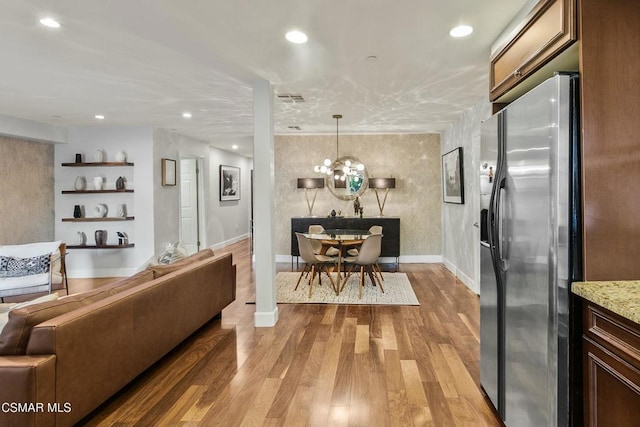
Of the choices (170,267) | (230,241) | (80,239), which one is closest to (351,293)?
(170,267)

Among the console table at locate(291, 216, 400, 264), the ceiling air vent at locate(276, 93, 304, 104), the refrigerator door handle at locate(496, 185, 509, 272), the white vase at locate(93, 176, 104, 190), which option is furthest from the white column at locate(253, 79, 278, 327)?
the white vase at locate(93, 176, 104, 190)

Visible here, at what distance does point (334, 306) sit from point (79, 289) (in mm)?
3772

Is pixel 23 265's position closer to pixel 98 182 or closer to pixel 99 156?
A: pixel 98 182

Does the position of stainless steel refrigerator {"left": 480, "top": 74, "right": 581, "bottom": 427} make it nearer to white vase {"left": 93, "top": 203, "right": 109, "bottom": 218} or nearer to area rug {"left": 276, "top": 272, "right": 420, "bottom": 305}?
area rug {"left": 276, "top": 272, "right": 420, "bottom": 305}

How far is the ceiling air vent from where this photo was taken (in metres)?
4.36

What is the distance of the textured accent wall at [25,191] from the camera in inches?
212

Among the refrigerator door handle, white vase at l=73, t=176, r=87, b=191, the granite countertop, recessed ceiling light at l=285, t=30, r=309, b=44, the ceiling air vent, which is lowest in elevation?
the granite countertop

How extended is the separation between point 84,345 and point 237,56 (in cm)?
238

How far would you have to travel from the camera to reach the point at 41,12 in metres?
2.40

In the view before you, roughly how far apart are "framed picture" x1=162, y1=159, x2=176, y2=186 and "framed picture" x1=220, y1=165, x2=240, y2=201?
2506 millimetres

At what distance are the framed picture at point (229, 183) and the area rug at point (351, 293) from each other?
14.3 feet

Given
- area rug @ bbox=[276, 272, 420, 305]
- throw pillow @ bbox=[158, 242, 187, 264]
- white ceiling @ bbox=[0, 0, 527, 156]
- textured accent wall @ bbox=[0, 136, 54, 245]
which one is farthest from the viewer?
textured accent wall @ bbox=[0, 136, 54, 245]

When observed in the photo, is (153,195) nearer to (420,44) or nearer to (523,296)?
(420,44)

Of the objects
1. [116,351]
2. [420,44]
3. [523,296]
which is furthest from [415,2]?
[116,351]
